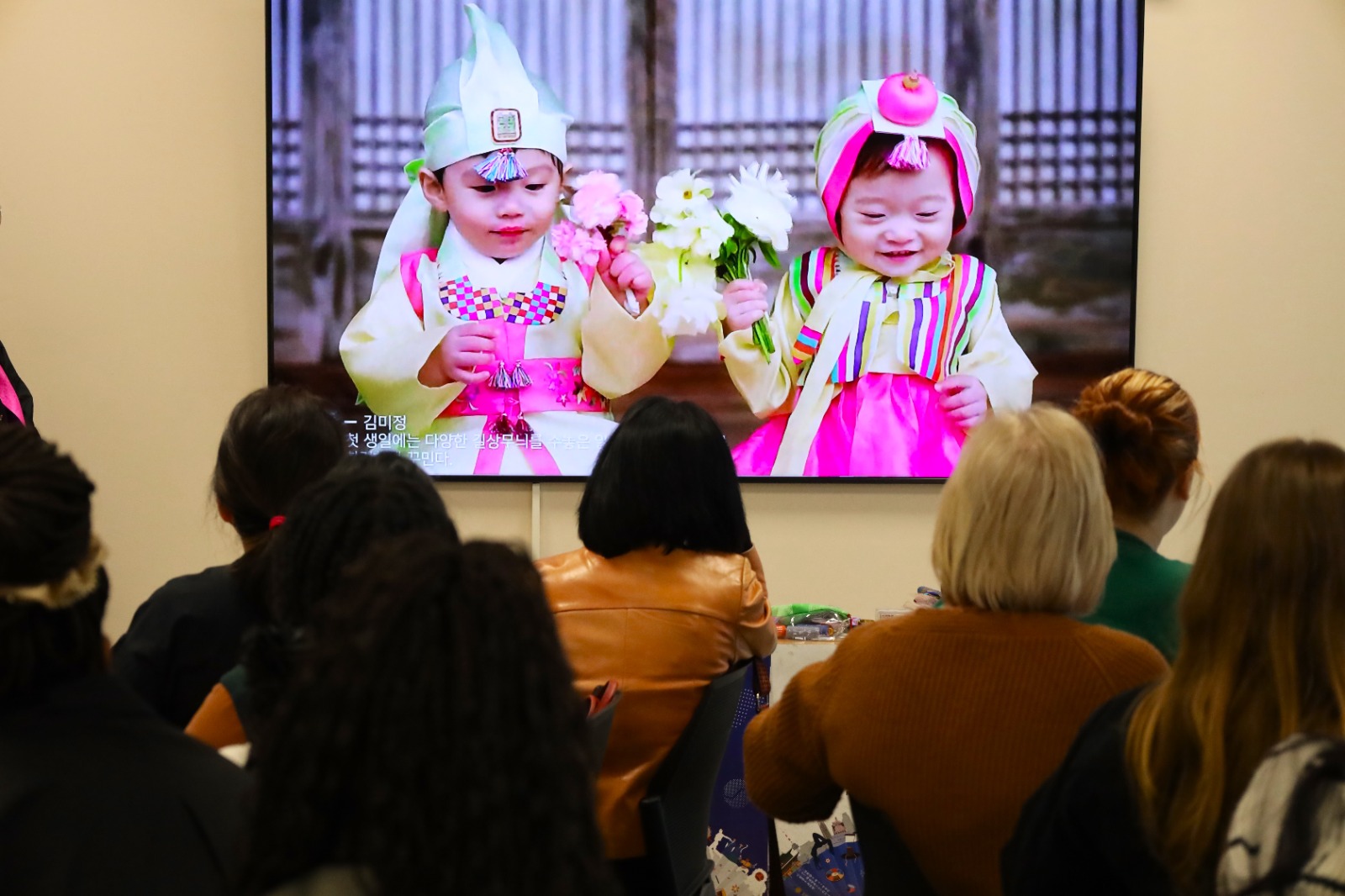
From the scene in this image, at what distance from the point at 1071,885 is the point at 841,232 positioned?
Answer: 8.02ft

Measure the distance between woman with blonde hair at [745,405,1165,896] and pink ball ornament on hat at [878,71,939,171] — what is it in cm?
199

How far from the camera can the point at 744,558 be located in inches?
78.8

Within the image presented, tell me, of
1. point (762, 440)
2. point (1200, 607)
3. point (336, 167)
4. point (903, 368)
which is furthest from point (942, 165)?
point (1200, 607)

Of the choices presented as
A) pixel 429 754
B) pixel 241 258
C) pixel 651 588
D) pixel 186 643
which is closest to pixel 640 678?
pixel 651 588

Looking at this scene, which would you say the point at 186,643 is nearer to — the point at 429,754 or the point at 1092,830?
the point at 429,754

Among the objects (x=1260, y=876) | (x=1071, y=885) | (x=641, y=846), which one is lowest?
(x=641, y=846)

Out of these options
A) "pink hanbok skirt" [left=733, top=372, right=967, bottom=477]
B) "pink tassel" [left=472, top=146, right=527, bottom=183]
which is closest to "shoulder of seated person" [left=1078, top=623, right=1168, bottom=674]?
"pink hanbok skirt" [left=733, top=372, right=967, bottom=477]

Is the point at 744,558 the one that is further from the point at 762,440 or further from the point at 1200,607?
the point at 762,440

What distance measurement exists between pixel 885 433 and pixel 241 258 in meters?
1.90

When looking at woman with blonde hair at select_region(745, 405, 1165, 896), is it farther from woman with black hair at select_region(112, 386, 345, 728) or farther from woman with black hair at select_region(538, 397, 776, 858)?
A: woman with black hair at select_region(112, 386, 345, 728)

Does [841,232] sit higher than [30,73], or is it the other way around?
[30,73]

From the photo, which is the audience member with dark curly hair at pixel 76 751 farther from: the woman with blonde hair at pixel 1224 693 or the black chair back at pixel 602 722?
the woman with blonde hair at pixel 1224 693

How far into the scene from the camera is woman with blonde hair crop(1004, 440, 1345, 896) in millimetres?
988

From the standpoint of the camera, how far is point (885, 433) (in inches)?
131
